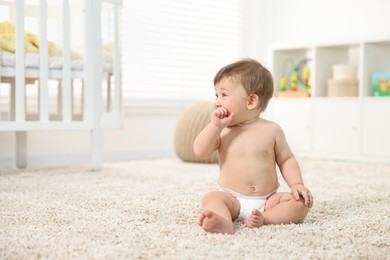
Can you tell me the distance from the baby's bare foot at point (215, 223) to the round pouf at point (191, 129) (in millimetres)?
1407

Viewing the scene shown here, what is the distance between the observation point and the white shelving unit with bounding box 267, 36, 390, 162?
2.65 metres

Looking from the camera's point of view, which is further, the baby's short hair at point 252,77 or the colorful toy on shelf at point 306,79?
the colorful toy on shelf at point 306,79

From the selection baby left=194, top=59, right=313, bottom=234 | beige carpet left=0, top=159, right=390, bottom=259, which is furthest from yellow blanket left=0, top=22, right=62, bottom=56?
baby left=194, top=59, right=313, bottom=234

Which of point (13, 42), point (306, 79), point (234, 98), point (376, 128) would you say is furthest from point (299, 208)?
point (306, 79)

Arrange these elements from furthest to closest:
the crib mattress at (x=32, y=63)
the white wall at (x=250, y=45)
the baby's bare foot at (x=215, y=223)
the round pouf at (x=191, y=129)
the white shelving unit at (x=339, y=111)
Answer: the white shelving unit at (x=339, y=111) < the white wall at (x=250, y=45) < the round pouf at (x=191, y=129) < the crib mattress at (x=32, y=63) < the baby's bare foot at (x=215, y=223)

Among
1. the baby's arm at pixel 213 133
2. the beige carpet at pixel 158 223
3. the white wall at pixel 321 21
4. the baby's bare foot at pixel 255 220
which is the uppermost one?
the white wall at pixel 321 21

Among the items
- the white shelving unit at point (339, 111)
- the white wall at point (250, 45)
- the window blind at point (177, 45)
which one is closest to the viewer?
the white wall at point (250, 45)

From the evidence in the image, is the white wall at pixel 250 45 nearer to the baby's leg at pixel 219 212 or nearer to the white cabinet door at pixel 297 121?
the white cabinet door at pixel 297 121

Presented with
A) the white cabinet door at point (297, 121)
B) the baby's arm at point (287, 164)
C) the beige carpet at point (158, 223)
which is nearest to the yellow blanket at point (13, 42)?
the beige carpet at point (158, 223)

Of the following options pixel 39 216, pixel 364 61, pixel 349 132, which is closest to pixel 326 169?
pixel 349 132

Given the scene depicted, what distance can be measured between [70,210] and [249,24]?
263 centimetres

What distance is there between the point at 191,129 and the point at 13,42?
853 millimetres

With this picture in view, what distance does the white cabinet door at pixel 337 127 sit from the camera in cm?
272

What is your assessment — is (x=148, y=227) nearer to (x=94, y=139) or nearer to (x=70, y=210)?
(x=70, y=210)
